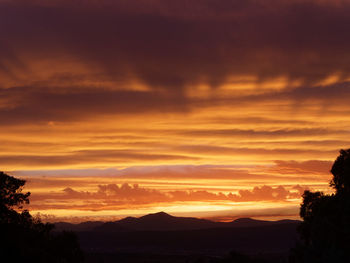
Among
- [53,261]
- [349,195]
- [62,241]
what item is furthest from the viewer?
[62,241]

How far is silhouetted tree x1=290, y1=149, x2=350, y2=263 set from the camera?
3876 centimetres

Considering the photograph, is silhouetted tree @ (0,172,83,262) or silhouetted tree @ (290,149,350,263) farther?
silhouetted tree @ (0,172,83,262)

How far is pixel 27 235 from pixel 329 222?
31.6 metres

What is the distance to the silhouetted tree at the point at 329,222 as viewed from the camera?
38759 mm

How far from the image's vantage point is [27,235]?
190 ft

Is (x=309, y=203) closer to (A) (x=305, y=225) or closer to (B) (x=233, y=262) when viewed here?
(A) (x=305, y=225)

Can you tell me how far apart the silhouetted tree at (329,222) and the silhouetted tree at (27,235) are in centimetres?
2442

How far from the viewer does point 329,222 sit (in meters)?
46.2

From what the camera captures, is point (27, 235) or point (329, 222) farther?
point (27, 235)

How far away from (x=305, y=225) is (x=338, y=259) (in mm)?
19917

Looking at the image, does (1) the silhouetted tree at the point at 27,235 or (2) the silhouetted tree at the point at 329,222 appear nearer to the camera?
(2) the silhouetted tree at the point at 329,222

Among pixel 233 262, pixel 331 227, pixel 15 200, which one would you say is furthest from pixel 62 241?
pixel 331 227

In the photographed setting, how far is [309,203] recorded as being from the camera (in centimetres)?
5781

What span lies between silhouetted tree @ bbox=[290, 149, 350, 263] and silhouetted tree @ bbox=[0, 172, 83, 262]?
80.1 feet
